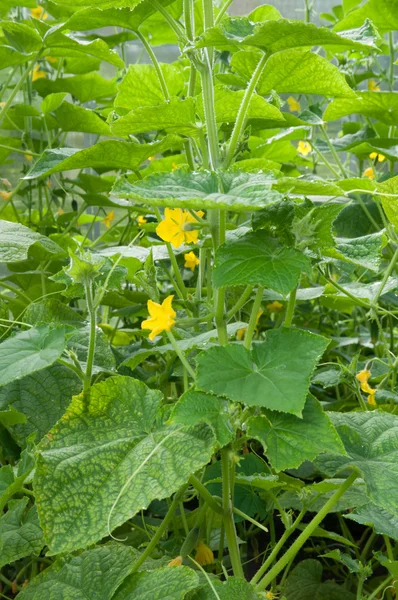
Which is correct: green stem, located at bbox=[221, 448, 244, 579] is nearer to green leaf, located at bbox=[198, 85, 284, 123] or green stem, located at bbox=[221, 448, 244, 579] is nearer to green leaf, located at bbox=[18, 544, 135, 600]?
green leaf, located at bbox=[18, 544, 135, 600]

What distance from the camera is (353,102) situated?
1.24m

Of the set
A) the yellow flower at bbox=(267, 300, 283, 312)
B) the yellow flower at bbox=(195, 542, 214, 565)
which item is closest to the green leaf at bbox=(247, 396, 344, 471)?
the yellow flower at bbox=(195, 542, 214, 565)

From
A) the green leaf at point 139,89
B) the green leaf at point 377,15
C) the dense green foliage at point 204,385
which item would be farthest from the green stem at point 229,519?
the green leaf at point 377,15

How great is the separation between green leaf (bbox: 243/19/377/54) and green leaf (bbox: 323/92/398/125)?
54 cm

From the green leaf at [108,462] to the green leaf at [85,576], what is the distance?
0.11 meters

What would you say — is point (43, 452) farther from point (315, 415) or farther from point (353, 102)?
point (353, 102)

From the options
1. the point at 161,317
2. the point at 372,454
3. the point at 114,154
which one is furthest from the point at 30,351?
the point at 372,454

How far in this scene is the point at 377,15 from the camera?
1.43 meters

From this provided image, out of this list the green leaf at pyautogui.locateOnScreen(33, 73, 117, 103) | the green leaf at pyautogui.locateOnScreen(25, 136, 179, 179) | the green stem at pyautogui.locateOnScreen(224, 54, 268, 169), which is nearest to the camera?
the green stem at pyautogui.locateOnScreen(224, 54, 268, 169)

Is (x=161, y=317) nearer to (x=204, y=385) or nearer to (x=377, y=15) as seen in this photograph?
(x=204, y=385)

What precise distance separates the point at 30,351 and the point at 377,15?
1.08 m

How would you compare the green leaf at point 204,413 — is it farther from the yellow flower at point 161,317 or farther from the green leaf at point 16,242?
the green leaf at point 16,242

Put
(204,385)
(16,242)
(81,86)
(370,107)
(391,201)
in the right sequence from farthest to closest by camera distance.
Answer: (81,86) < (370,107) < (16,242) < (391,201) < (204,385)

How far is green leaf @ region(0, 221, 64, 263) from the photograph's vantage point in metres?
0.91
